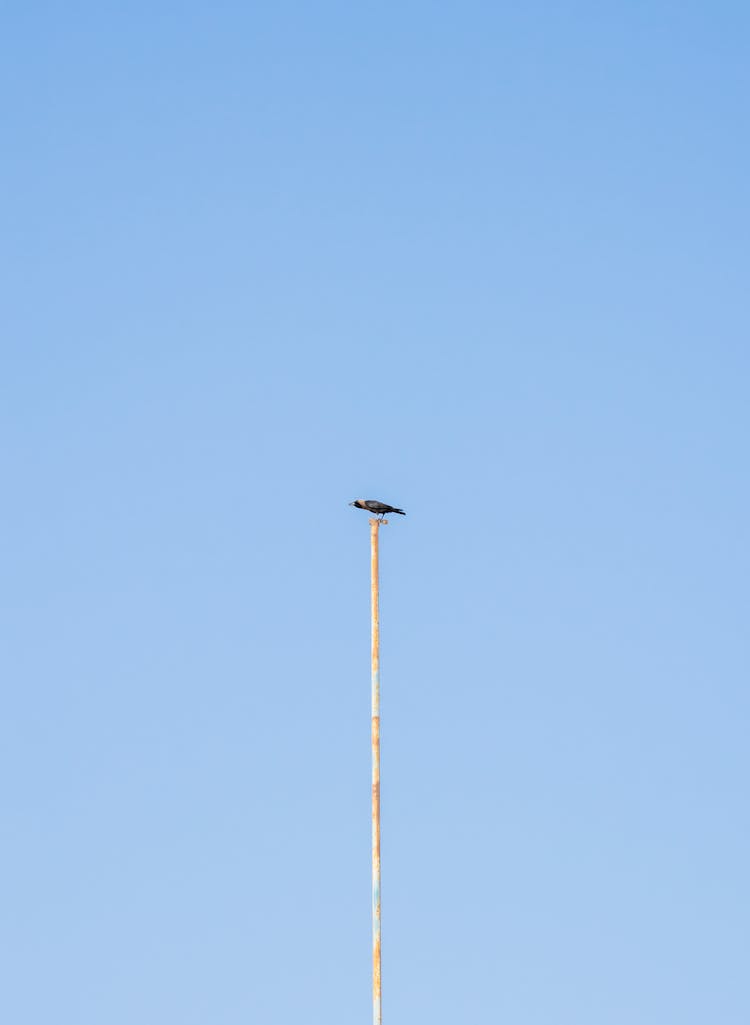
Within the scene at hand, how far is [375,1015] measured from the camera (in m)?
132

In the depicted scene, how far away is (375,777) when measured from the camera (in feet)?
444

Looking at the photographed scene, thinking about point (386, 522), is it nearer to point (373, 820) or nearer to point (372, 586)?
point (372, 586)

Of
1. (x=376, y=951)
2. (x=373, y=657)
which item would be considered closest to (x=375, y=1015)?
(x=376, y=951)

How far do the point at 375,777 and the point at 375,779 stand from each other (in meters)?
0.07

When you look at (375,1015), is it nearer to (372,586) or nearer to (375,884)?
(375,884)

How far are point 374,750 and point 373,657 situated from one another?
3345 mm

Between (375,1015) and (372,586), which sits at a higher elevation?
(372,586)

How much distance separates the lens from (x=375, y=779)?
135250mm

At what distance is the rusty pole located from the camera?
13275cm

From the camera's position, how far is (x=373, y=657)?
5379 inches

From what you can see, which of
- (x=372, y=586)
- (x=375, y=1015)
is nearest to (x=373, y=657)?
(x=372, y=586)

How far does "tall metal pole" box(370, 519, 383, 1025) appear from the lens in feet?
436

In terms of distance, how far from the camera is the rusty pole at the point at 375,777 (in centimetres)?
13275

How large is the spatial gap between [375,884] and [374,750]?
4652 mm
